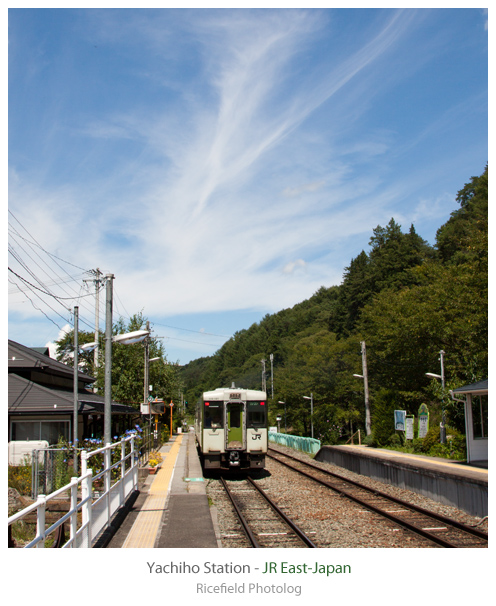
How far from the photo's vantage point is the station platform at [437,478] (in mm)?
11008

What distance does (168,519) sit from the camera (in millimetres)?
9758

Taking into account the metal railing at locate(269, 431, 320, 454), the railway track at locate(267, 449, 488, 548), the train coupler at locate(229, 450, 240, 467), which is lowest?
the metal railing at locate(269, 431, 320, 454)

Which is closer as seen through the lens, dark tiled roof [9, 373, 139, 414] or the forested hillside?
dark tiled roof [9, 373, 139, 414]

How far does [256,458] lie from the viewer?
17.9 m

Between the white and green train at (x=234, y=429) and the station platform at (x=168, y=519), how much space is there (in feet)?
6.66

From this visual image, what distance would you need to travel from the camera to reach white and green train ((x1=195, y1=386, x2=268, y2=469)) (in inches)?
696

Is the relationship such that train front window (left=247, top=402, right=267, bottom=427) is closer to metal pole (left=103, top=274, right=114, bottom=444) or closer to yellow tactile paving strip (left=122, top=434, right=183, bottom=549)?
yellow tactile paving strip (left=122, top=434, right=183, bottom=549)

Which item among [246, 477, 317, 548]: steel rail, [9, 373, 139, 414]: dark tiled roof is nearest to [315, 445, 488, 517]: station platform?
[246, 477, 317, 548]: steel rail

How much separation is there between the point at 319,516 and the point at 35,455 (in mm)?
7022

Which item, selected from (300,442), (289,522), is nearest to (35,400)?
(289,522)

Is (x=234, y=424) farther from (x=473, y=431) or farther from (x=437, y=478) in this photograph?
(x=473, y=431)

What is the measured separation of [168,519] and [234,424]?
8.29 metres

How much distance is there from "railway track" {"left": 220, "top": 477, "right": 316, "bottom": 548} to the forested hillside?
29.8 feet

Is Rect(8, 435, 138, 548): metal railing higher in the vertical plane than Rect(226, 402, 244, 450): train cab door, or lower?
higher
